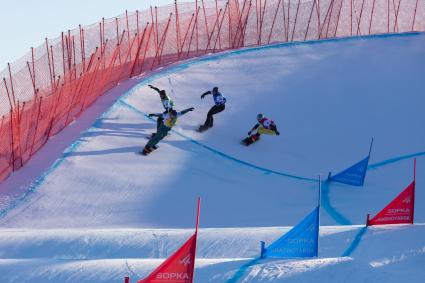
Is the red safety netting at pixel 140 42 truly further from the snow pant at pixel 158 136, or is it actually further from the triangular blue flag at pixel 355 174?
the triangular blue flag at pixel 355 174

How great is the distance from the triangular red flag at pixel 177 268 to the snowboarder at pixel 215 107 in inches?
355

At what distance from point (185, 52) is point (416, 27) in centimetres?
603

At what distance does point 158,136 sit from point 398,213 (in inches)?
225

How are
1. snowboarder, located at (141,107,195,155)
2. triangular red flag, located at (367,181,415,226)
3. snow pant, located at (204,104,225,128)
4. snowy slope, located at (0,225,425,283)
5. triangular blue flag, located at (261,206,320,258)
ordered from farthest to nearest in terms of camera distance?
snow pant, located at (204,104,225,128)
snowboarder, located at (141,107,195,155)
triangular red flag, located at (367,181,415,226)
triangular blue flag, located at (261,206,320,258)
snowy slope, located at (0,225,425,283)

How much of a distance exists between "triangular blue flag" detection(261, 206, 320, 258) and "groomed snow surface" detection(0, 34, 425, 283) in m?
0.24

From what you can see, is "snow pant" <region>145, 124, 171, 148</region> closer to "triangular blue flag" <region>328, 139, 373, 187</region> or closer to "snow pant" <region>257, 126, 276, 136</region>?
"snow pant" <region>257, 126, 276, 136</region>

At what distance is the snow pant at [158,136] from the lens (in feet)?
51.2

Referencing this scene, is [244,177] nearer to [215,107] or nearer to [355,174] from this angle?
[215,107]

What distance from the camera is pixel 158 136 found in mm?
15688

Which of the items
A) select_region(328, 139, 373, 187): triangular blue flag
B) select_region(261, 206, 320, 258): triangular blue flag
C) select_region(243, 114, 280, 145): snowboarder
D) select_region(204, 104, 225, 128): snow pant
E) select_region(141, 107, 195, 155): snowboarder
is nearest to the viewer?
select_region(261, 206, 320, 258): triangular blue flag

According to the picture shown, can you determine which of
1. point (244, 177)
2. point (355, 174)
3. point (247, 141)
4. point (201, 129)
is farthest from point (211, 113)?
point (355, 174)

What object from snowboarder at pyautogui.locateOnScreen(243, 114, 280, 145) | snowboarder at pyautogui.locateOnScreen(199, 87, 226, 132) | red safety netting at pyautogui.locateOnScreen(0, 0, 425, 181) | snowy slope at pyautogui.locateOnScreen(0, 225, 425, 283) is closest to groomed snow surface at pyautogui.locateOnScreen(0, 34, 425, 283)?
snowy slope at pyautogui.locateOnScreen(0, 225, 425, 283)

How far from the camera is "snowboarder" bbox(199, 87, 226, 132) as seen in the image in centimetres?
1648

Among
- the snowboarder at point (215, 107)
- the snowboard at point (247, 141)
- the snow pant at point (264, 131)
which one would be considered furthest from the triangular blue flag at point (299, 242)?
the snowboarder at point (215, 107)
